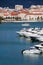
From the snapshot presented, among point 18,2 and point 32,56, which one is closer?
point 32,56

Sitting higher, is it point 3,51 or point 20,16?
point 3,51

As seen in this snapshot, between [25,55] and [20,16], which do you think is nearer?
[25,55]

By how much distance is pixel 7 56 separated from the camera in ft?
44.5

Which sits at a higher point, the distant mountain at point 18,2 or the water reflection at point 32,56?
the water reflection at point 32,56

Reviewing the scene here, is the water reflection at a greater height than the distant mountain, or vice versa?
the water reflection

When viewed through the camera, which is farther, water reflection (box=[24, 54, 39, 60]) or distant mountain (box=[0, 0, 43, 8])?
distant mountain (box=[0, 0, 43, 8])

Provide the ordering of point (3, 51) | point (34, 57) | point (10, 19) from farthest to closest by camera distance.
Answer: point (10, 19) < point (3, 51) < point (34, 57)

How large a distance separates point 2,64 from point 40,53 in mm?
2101

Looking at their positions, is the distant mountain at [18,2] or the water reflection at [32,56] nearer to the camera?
the water reflection at [32,56]

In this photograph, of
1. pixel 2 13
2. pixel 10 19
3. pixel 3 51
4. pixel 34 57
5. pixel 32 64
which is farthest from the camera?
pixel 2 13

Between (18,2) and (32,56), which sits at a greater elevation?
(32,56)

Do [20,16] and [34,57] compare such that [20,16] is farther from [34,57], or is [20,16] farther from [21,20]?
[34,57]

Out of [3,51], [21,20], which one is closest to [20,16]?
[21,20]

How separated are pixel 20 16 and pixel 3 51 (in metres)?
36.0
